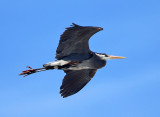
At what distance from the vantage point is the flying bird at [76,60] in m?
25.9

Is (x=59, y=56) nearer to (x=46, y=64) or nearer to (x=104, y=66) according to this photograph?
(x=46, y=64)

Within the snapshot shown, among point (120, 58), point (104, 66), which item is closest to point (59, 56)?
point (104, 66)

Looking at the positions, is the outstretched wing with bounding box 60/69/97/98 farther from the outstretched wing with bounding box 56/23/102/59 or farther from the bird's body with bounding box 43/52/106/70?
the outstretched wing with bounding box 56/23/102/59

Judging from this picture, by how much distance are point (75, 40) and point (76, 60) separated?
1269 mm

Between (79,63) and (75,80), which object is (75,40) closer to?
(79,63)

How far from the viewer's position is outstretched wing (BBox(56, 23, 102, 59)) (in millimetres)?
25500

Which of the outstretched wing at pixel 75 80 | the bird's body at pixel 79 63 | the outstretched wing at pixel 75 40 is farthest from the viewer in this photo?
the outstretched wing at pixel 75 80

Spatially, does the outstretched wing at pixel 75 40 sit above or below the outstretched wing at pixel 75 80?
above

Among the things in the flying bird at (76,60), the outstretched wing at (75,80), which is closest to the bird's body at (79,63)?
the flying bird at (76,60)

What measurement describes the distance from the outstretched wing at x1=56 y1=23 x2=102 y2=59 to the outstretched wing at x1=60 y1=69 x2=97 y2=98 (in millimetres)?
1951

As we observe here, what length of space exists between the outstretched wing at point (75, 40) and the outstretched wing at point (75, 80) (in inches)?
76.8

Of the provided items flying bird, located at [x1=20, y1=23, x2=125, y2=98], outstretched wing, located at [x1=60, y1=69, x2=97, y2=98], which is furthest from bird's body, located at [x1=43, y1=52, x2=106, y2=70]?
outstretched wing, located at [x1=60, y1=69, x2=97, y2=98]

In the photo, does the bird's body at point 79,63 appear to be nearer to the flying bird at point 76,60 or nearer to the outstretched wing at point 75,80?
the flying bird at point 76,60

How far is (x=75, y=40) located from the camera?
26.4 meters
